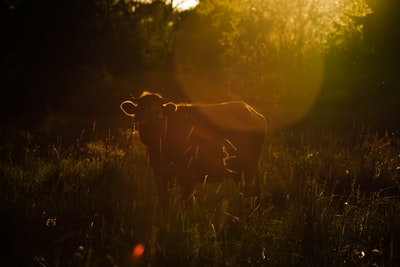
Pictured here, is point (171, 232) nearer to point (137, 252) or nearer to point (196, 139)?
point (137, 252)

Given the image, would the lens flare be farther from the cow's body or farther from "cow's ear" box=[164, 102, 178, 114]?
"cow's ear" box=[164, 102, 178, 114]

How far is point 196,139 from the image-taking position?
6.63 m

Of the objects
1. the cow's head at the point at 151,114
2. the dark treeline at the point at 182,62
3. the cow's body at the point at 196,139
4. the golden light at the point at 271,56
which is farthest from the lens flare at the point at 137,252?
the golden light at the point at 271,56

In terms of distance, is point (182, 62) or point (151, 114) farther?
point (182, 62)

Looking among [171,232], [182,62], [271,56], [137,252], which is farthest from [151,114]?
[182,62]

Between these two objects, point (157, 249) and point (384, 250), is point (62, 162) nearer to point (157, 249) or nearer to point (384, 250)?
point (157, 249)

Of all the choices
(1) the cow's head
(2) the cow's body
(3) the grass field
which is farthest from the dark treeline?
(3) the grass field

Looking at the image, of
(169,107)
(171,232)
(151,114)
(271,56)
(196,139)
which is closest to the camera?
(171,232)

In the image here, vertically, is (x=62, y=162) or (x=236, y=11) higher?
(x=236, y=11)

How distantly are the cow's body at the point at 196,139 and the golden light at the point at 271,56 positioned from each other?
13201 millimetres

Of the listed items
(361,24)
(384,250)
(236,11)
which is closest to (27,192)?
(384,250)

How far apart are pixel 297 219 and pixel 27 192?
2930 mm

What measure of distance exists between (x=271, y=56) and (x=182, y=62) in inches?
278

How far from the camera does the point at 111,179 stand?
568cm
